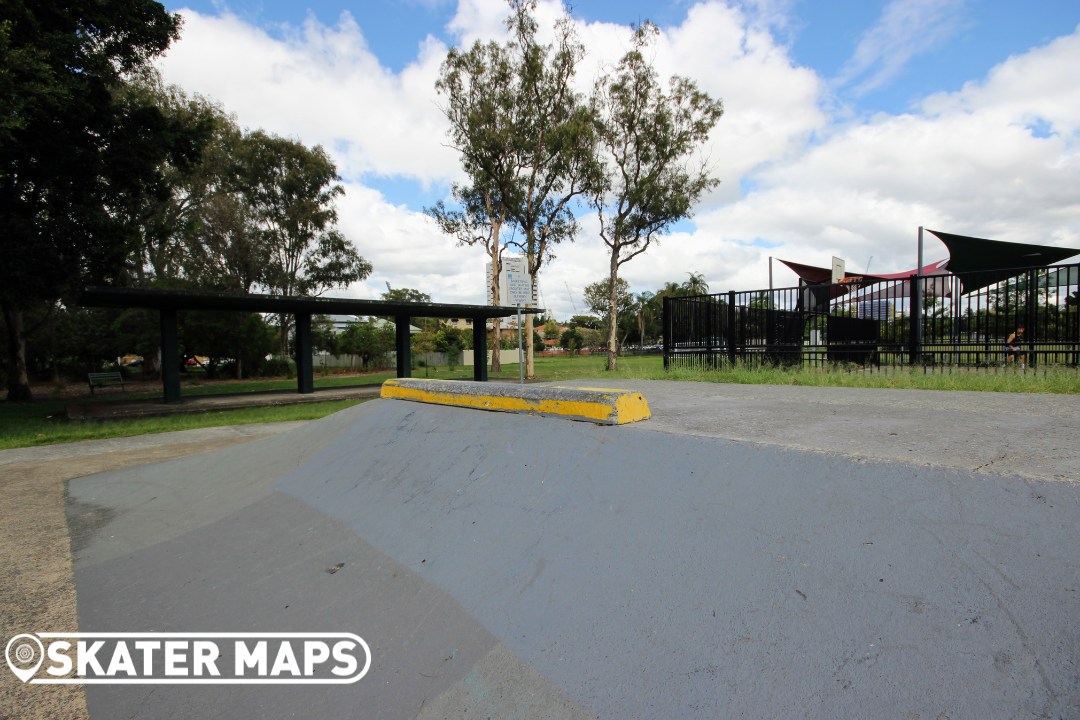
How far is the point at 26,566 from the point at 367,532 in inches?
102

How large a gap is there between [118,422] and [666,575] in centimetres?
1335

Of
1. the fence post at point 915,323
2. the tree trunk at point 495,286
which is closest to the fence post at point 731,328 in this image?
the fence post at point 915,323

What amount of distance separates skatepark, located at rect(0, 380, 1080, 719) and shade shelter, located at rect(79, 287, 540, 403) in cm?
894

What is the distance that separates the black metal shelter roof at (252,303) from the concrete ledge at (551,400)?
10111mm

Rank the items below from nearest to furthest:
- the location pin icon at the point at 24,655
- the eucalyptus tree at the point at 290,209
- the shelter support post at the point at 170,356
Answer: the location pin icon at the point at 24,655
the shelter support post at the point at 170,356
the eucalyptus tree at the point at 290,209

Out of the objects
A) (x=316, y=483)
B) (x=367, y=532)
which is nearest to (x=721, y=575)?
(x=367, y=532)

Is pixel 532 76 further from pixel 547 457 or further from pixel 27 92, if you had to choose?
pixel 547 457

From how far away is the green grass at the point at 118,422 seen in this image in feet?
31.9

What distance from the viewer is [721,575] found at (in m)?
2.16

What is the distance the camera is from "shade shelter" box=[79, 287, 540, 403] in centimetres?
1249

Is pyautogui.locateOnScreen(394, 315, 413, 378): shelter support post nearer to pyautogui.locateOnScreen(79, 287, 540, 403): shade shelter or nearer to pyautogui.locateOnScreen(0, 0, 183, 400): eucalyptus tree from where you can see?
pyautogui.locateOnScreen(79, 287, 540, 403): shade shelter

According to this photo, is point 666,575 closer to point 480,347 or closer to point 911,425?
point 911,425

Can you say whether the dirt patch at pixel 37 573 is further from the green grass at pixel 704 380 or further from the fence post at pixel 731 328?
the fence post at pixel 731 328

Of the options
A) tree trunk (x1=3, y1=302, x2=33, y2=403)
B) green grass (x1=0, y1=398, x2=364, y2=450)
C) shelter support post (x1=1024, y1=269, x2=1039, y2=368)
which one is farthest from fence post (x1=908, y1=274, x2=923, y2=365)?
tree trunk (x1=3, y1=302, x2=33, y2=403)
